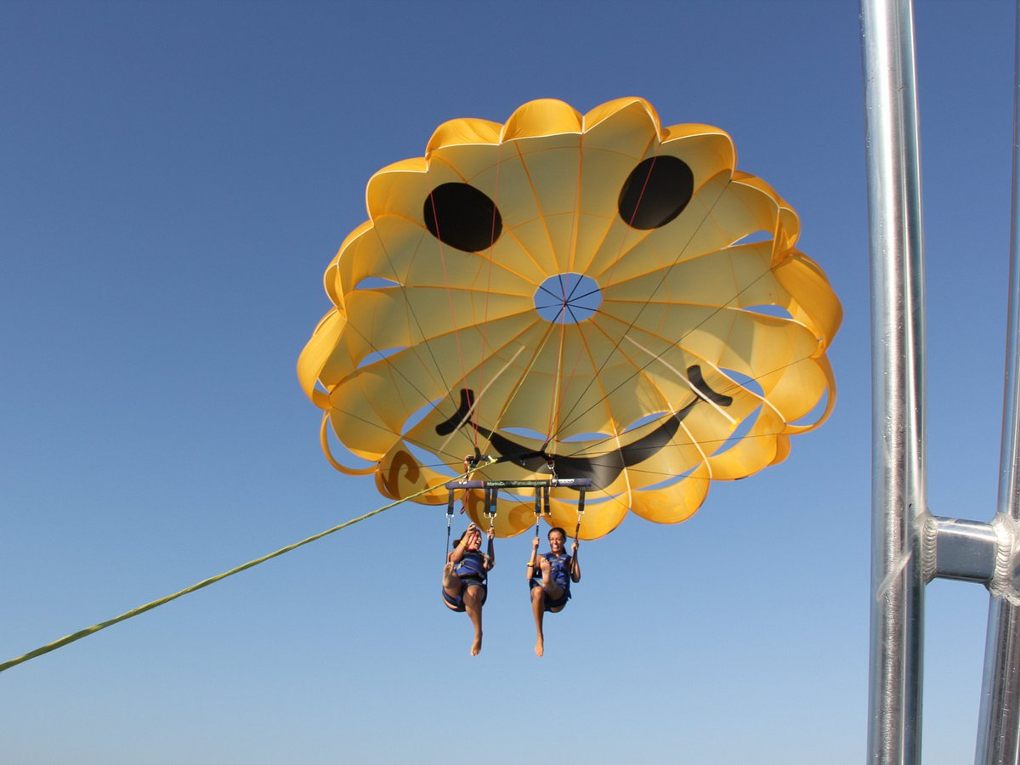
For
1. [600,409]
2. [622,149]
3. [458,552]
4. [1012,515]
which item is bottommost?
[458,552]

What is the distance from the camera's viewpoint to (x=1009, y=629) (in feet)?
9.98

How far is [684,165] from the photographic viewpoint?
363 inches

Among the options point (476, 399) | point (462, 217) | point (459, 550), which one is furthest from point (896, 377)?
point (476, 399)

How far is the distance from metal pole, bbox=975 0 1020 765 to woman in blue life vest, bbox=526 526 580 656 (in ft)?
21.4

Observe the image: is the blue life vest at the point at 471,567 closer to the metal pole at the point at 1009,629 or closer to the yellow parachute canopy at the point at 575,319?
the yellow parachute canopy at the point at 575,319

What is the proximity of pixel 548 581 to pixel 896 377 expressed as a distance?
679 centimetres

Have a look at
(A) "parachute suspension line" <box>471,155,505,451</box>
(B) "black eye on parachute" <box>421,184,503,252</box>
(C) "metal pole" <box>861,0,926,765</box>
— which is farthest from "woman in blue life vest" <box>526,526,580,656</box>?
(C) "metal pole" <box>861,0,926,765</box>

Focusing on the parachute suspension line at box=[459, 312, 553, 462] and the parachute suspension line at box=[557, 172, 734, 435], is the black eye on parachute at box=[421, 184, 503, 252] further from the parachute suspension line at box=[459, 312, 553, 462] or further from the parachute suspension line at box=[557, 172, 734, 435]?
the parachute suspension line at box=[459, 312, 553, 462]

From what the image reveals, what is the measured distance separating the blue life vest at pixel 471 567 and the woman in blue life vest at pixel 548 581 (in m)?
0.57

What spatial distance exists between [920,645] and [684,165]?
679 cm

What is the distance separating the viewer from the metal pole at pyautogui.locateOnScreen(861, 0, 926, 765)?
3.12 m

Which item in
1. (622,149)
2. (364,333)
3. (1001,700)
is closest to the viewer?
(1001,700)

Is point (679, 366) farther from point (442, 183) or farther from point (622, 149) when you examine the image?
point (442, 183)

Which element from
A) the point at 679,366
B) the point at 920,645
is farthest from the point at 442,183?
the point at 920,645
